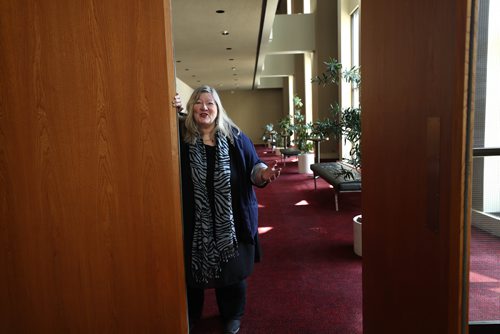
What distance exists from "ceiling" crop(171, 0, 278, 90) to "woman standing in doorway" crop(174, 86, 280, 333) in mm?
5014

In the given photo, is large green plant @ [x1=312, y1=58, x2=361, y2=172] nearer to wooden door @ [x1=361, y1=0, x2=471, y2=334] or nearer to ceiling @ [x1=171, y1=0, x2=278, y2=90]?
wooden door @ [x1=361, y1=0, x2=471, y2=334]

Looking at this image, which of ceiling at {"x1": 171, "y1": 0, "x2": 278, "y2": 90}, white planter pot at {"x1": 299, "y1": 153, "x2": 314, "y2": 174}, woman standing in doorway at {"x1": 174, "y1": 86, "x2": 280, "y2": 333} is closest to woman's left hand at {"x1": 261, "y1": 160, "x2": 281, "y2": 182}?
woman standing in doorway at {"x1": 174, "y1": 86, "x2": 280, "y2": 333}

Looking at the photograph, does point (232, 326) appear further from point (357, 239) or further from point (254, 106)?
point (254, 106)

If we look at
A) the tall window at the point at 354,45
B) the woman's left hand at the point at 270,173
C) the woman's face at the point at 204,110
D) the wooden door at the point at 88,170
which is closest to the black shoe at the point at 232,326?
the wooden door at the point at 88,170

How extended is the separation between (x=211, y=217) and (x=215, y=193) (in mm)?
139

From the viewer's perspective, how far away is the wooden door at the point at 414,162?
1.17m

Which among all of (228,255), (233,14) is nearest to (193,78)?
(233,14)

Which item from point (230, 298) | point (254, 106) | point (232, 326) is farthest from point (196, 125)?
point (254, 106)

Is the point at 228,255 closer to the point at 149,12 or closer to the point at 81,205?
the point at 81,205

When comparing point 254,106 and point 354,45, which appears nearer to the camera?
point 354,45

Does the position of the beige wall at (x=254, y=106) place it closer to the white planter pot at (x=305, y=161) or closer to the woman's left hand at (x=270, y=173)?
the white planter pot at (x=305, y=161)

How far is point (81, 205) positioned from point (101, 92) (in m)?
0.52

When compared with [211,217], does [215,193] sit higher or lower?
higher

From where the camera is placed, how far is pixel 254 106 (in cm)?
2458
